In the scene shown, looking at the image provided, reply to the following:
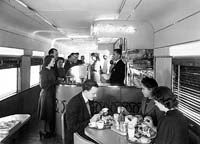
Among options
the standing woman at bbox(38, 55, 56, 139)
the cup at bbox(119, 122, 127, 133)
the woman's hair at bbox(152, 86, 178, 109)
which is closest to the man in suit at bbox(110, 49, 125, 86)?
the standing woman at bbox(38, 55, 56, 139)

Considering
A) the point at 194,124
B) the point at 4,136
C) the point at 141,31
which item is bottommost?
the point at 4,136

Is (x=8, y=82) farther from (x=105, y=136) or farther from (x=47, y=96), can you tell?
(x=105, y=136)

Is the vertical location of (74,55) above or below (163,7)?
below

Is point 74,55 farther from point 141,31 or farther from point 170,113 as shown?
point 170,113

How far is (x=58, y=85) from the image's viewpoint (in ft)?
11.1

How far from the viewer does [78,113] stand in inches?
73.4

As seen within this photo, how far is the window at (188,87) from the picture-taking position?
188cm

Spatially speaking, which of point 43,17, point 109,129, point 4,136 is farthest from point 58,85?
point 109,129

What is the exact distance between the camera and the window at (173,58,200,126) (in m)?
1.88

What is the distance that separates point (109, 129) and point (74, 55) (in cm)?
281

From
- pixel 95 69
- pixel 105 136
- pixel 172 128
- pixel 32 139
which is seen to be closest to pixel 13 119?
pixel 32 139

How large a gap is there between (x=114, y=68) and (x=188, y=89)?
1.43 m

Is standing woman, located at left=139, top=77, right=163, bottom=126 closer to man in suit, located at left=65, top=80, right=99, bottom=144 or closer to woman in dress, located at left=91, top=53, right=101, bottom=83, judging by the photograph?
man in suit, located at left=65, top=80, right=99, bottom=144

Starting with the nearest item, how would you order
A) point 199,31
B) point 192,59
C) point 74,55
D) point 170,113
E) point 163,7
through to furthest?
1. point 170,113
2. point 199,31
3. point 192,59
4. point 163,7
5. point 74,55
